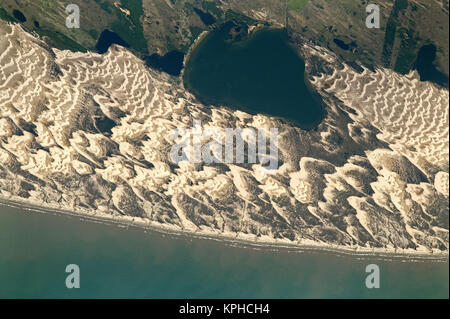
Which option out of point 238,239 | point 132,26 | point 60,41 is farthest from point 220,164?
point 60,41

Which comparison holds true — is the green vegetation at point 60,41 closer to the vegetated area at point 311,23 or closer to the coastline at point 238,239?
the vegetated area at point 311,23

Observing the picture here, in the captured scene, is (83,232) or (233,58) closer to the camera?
(83,232)

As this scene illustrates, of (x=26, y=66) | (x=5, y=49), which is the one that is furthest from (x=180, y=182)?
(x=5, y=49)

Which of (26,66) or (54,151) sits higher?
(26,66)

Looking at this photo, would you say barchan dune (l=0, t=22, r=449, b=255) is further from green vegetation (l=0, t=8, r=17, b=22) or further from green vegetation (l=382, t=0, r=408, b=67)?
green vegetation (l=382, t=0, r=408, b=67)

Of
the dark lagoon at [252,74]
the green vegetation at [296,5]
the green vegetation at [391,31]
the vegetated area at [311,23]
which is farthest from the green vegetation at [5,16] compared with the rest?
the green vegetation at [391,31]

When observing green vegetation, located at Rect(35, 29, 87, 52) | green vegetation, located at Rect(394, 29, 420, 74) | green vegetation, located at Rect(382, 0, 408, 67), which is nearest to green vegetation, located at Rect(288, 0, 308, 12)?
green vegetation, located at Rect(382, 0, 408, 67)
